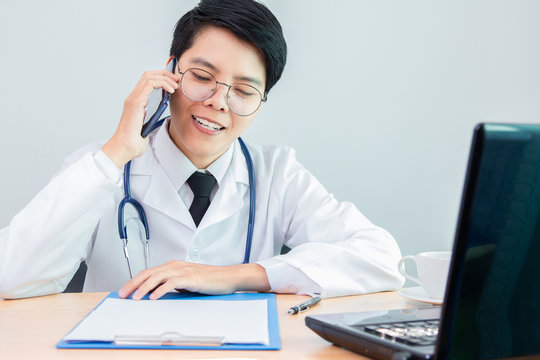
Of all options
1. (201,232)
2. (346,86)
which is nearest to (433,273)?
(201,232)

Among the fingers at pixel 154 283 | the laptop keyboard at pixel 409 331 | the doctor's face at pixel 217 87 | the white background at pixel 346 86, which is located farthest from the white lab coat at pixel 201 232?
the white background at pixel 346 86

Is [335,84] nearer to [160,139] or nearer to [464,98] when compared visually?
[464,98]

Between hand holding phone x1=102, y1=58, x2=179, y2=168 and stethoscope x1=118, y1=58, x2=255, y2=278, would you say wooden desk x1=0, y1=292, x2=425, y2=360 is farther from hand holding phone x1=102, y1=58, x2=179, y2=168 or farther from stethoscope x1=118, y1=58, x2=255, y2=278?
hand holding phone x1=102, y1=58, x2=179, y2=168

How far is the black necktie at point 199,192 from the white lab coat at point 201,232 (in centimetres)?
4

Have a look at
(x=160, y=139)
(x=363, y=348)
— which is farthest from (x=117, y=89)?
(x=363, y=348)

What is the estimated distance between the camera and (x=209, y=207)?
4.89 ft

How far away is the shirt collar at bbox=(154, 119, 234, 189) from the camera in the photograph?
1.52 metres

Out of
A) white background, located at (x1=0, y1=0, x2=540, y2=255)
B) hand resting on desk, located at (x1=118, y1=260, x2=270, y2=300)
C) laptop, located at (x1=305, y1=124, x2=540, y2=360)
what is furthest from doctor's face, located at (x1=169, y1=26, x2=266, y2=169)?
laptop, located at (x1=305, y1=124, x2=540, y2=360)

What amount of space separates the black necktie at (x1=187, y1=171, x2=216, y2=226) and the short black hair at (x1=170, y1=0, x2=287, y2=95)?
0.34 meters

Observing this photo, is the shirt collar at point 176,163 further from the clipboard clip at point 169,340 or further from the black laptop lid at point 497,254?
the black laptop lid at point 497,254

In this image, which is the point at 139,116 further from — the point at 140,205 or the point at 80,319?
the point at 80,319

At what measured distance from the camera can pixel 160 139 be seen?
5.15 ft

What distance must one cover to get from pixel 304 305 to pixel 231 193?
58 cm

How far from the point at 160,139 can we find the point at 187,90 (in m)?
0.22
